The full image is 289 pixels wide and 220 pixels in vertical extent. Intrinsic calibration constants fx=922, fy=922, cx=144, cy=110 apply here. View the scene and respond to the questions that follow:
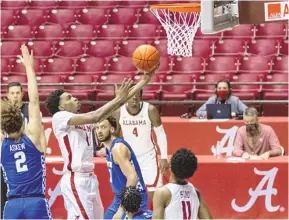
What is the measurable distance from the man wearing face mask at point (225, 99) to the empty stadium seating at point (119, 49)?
1.11 metres

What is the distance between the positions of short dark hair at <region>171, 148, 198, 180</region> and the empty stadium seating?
670 centimetres

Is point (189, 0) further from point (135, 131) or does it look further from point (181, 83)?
point (135, 131)

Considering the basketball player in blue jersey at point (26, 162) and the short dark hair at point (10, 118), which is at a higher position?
the short dark hair at point (10, 118)

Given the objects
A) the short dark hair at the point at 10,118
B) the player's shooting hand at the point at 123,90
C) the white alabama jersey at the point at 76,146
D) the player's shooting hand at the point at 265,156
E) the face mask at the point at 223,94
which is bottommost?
the player's shooting hand at the point at 265,156

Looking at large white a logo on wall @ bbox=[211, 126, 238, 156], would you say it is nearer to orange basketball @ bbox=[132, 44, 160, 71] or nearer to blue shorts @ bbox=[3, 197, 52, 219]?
orange basketball @ bbox=[132, 44, 160, 71]

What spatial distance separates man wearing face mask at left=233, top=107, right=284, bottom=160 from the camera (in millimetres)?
10984

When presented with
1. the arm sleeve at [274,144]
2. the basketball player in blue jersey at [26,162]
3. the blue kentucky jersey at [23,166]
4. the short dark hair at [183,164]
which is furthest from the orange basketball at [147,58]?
the arm sleeve at [274,144]

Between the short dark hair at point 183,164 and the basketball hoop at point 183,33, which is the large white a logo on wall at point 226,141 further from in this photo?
the short dark hair at point 183,164

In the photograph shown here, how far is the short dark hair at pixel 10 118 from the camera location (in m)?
6.81

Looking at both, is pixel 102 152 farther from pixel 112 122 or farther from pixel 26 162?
pixel 26 162

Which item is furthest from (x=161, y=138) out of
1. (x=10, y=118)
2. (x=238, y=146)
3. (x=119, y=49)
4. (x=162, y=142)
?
(x=119, y=49)

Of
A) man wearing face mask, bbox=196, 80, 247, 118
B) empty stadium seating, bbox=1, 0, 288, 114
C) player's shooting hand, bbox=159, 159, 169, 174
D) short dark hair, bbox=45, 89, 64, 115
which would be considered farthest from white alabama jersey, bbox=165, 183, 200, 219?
empty stadium seating, bbox=1, 0, 288, 114

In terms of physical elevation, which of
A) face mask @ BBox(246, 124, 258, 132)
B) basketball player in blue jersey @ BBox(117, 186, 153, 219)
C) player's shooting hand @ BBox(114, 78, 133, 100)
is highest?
player's shooting hand @ BBox(114, 78, 133, 100)

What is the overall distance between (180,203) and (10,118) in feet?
4.70
